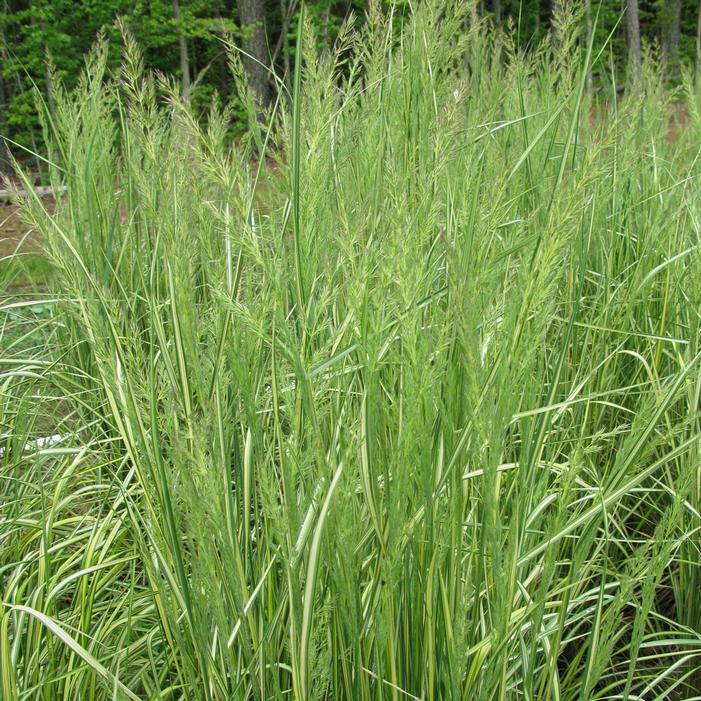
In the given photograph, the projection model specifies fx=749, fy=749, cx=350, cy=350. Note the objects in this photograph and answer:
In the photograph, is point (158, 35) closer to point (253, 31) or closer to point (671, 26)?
point (253, 31)

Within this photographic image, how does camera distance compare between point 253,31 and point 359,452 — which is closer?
point 359,452

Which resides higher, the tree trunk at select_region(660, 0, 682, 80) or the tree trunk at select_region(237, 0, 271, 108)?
the tree trunk at select_region(237, 0, 271, 108)

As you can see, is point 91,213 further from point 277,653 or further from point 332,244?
point 277,653

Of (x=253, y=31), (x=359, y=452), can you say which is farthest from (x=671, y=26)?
(x=359, y=452)

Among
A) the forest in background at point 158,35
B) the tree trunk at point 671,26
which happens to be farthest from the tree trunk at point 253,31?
the tree trunk at point 671,26

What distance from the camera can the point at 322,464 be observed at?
2.75 ft

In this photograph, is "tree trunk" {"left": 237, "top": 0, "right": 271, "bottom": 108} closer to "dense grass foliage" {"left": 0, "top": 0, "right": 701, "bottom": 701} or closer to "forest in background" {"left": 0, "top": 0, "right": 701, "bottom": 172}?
"forest in background" {"left": 0, "top": 0, "right": 701, "bottom": 172}

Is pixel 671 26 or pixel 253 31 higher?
pixel 253 31

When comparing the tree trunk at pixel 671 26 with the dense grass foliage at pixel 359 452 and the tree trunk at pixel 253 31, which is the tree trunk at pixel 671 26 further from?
the dense grass foliage at pixel 359 452

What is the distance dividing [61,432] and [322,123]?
1.48 meters

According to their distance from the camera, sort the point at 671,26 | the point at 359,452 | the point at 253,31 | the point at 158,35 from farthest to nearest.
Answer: the point at 671,26 < the point at 158,35 < the point at 253,31 < the point at 359,452

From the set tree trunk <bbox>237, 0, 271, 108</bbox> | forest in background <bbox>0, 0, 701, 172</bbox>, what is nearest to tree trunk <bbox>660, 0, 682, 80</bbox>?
forest in background <bbox>0, 0, 701, 172</bbox>

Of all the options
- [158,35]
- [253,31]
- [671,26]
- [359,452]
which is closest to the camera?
[359,452]

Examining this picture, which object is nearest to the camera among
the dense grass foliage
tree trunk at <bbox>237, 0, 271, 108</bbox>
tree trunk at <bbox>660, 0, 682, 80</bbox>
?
the dense grass foliage
